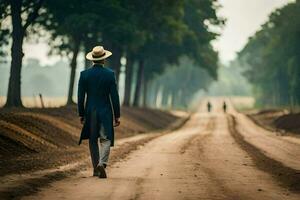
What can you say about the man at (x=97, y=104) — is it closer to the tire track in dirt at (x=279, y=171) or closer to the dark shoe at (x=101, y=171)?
the dark shoe at (x=101, y=171)

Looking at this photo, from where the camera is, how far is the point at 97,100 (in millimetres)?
12586

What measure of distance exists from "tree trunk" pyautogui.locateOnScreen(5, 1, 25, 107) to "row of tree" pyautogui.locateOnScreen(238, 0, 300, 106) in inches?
1313

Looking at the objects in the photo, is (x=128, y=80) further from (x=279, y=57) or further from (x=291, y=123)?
(x=279, y=57)

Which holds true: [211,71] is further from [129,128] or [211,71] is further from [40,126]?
[40,126]

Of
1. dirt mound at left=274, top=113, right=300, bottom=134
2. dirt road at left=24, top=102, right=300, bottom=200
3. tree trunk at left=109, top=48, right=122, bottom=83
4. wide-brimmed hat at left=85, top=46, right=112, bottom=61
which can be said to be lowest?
dirt road at left=24, top=102, right=300, bottom=200

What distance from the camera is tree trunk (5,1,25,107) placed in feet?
112

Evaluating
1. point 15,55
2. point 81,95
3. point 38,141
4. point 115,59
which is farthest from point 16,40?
point 81,95

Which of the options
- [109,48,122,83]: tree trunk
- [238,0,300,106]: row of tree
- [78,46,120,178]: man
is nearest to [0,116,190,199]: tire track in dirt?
[78,46,120,178]: man

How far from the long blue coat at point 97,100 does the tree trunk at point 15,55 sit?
73.2 ft

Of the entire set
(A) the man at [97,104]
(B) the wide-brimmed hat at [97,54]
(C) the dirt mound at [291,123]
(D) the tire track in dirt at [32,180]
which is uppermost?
(B) the wide-brimmed hat at [97,54]

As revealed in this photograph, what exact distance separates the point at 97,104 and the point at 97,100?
0.25 ft

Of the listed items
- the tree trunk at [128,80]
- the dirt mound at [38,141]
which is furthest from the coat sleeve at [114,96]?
the tree trunk at [128,80]

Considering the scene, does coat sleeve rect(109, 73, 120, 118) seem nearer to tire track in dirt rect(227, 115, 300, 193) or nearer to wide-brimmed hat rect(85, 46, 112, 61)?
wide-brimmed hat rect(85, 46, 112, 61)

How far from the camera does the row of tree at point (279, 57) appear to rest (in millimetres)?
74500
